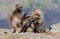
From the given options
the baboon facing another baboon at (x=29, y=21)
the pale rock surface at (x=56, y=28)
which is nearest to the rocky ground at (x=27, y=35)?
the pale rock surface at (x=56, y=28)

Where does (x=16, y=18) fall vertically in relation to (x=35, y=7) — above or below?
below

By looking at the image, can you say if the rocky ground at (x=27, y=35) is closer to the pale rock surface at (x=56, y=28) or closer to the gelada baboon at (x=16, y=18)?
the pale rock surface at (x=56, y=28)

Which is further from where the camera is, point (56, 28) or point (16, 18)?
point (16, 18)

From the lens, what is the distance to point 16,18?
20.4 feet

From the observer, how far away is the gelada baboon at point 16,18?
20.2 feet

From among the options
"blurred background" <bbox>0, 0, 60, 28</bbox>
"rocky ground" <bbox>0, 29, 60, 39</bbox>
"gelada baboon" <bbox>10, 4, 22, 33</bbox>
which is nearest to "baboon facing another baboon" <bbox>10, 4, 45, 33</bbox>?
"gelada baboon" <bbox>10, 4, 22, 33</bbox>

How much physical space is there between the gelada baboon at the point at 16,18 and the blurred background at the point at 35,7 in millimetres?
111

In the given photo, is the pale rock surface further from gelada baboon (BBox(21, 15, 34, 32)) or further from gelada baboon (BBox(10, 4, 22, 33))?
gelada baboon (BBox(10, 4, 22, 33))

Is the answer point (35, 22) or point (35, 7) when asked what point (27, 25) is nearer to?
point (35, 22)

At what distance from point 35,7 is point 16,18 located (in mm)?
406

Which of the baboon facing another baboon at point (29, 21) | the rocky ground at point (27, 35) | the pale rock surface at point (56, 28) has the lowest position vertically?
the rocky ground at point (27, 35)

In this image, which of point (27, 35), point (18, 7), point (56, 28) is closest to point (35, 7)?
point (18, 7)

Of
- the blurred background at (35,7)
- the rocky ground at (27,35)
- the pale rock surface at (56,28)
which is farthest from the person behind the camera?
the blurred background at (35,7)

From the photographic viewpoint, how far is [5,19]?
639 cm
